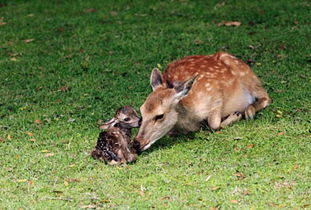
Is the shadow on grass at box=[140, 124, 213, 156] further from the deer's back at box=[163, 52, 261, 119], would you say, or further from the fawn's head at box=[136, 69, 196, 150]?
the deer's back at box=[163, 52, 261, 119]

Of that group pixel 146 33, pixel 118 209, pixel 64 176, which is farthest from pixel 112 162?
pixel 146 33

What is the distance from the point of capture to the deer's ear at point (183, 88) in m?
8.24

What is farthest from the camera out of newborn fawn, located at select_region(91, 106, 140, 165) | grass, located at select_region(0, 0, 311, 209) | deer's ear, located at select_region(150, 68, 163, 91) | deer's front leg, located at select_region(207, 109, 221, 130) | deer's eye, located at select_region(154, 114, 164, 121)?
deer's front leg, located at select_region(207, 109, 221, 130)

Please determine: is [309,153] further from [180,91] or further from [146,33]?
[146,33]

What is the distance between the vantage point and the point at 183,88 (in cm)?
827

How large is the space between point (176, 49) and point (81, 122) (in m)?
3.65

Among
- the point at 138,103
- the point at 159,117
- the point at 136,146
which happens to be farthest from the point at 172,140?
the point at 138,103

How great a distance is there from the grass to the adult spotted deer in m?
0.18

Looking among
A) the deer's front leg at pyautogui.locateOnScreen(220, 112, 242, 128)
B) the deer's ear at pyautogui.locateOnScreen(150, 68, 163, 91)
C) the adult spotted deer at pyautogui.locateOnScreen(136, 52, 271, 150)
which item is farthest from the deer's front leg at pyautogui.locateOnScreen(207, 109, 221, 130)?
the deer's ear at pyautogui.locateOnScreen(150, 68, 163, 91)

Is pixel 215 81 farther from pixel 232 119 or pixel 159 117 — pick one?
pixel 159 117

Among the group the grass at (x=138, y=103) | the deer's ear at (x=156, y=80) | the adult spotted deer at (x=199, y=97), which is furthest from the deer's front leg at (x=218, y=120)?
the deer's ear at (x=156, y=80)

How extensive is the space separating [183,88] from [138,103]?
1.66 m

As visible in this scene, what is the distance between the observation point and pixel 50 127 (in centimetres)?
903

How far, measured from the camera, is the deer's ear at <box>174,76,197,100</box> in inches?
324
